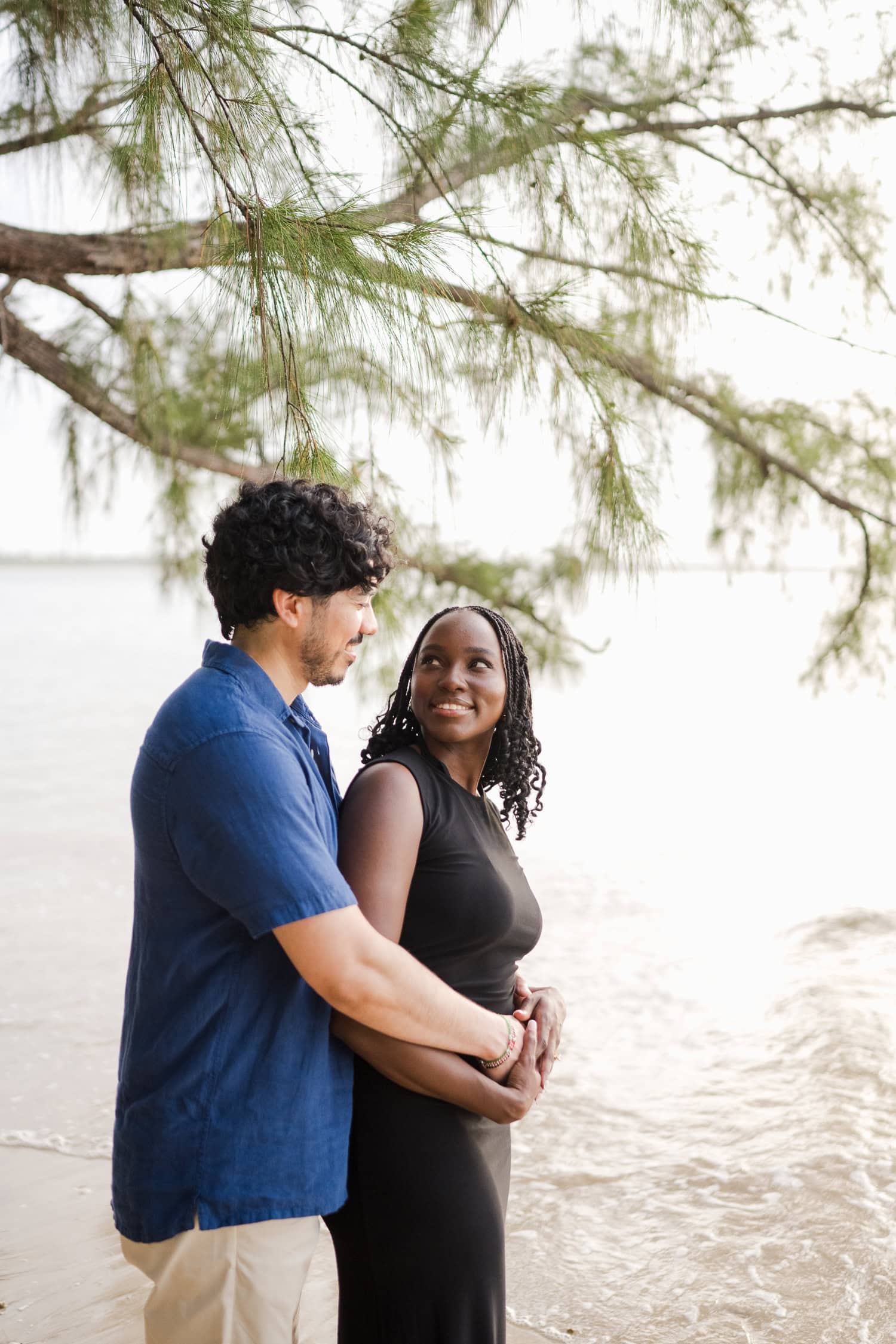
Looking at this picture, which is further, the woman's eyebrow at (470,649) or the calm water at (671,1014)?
the calm water at (671,1014)

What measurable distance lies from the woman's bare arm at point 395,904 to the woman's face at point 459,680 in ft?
0.56

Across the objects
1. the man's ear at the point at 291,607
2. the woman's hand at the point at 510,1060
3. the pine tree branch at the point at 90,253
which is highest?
the pine tree branch at the point at 90,253

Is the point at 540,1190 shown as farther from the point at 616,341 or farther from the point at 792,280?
the point at 792,280

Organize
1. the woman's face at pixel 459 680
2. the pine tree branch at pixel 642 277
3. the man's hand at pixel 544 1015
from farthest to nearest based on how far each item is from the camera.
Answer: the pine tree branch at pixel 642 277 → the woman's face at pixel 459 680 → the man's hand at pixel 544 1015

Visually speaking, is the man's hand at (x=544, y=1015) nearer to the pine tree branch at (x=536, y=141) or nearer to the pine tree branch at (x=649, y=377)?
the pine tree branch at (x=649, y=377)

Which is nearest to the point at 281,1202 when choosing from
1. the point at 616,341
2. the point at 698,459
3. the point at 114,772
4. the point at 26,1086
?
the point at 616,341

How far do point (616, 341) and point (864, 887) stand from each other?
6.77 meters

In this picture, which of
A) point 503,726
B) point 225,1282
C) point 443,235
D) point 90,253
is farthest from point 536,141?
point 225,1282

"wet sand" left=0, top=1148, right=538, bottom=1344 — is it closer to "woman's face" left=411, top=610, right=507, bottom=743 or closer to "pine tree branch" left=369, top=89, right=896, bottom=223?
"woman's face" left=411, top=610, right=507, bottom=743

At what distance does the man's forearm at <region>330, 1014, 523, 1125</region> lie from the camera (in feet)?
4.51

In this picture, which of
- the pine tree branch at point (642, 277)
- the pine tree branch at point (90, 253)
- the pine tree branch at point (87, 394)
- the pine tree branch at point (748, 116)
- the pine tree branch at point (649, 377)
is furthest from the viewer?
the pine tree branch at point (748, 116)

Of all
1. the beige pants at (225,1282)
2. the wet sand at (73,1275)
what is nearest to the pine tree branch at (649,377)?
the beige pants at (225,1282)

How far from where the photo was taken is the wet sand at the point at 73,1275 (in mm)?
2682

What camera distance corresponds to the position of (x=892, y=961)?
607cm
